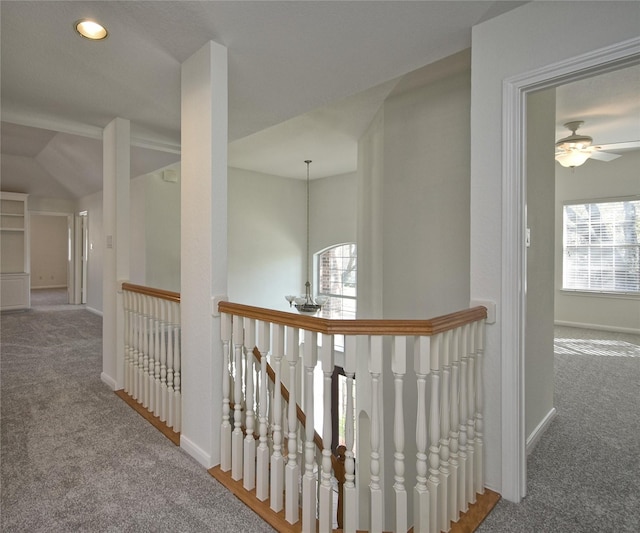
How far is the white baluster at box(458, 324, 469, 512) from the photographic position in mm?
1644

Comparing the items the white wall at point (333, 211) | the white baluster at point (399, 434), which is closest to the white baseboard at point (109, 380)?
the white baluster at point (399, 434)

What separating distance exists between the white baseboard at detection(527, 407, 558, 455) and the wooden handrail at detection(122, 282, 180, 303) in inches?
93.1

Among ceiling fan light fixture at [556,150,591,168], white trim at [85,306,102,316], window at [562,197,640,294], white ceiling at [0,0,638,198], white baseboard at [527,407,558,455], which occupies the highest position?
white ceiling at [0,0,638,198]

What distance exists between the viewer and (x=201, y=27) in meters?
1.92

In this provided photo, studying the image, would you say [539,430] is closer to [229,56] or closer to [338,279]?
[229,56]

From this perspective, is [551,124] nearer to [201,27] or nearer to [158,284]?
[201,27]

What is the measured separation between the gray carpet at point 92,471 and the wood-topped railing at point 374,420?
8.3 inches

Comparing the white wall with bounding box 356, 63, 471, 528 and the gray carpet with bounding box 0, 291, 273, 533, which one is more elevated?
the white wall with bounding box 356, 63, 471, 528

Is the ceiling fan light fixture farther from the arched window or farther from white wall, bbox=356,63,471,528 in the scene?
the arched window

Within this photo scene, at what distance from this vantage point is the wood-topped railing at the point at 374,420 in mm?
1447

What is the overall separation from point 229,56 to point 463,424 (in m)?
2.41

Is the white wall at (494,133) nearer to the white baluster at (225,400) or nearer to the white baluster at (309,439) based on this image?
the white baluster at (309,439)

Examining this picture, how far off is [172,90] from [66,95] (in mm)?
864

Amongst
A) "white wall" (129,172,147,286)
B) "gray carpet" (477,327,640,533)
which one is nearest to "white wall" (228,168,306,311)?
"white wall" (129,172,147,286)
